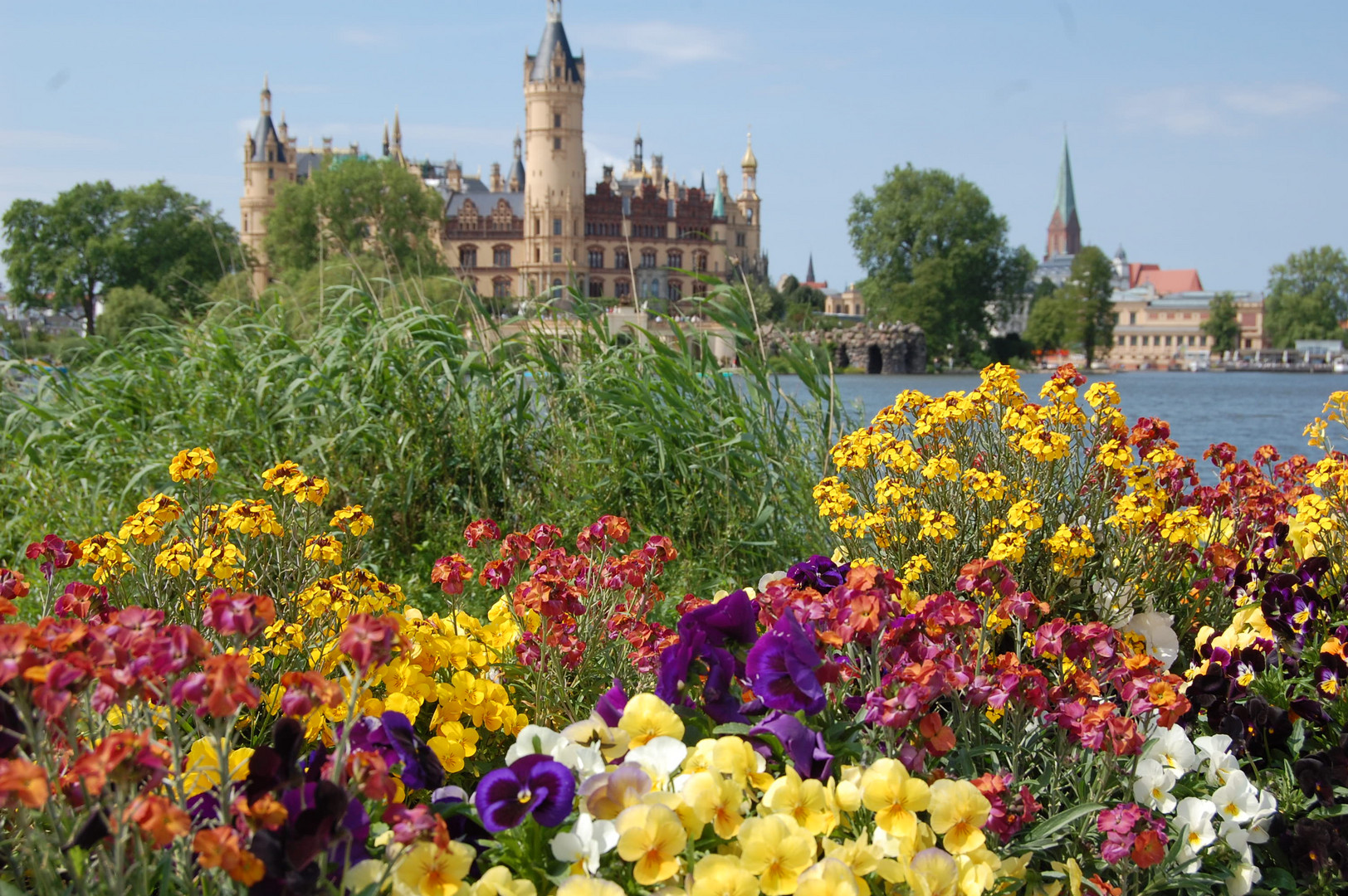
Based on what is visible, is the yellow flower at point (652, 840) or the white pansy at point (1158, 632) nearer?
the yellow flower at point (652, 840)

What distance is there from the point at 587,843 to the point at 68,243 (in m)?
56.4

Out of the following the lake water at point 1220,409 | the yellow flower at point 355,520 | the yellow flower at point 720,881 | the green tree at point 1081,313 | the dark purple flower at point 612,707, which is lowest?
the lake water at point 1220,409

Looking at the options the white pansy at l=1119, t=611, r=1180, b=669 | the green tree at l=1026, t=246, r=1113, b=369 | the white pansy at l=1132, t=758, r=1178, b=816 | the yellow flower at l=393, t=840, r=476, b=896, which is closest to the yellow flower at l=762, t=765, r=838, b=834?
the yellow flower at l=393, t=840, r=476, b=896

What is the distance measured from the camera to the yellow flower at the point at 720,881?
126 centimetres

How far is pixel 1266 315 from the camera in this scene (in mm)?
73062

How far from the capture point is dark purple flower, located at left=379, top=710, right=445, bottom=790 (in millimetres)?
1491

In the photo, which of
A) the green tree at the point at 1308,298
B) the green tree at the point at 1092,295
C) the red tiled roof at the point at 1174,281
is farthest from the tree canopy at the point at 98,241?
the red tiled roof at the point at 1174,281

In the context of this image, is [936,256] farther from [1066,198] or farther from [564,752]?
[1066,198]

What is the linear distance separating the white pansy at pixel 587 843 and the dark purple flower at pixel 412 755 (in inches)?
10.0

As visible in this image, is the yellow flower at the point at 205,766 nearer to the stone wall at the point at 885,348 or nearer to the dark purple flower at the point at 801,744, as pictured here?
the dark purple flower at the point at 801,744

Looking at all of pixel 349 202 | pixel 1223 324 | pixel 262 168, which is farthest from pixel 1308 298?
pixel 262 168

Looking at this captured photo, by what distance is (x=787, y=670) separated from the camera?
5.05 feet

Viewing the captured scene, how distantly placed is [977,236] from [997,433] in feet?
181

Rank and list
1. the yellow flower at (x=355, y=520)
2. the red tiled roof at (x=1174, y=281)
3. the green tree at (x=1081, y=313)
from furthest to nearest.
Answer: the red tiled roof at (x=1174, y=281) < the green tree at (x=1081, y=313) < the yellow flower at (x=355, y=520)
